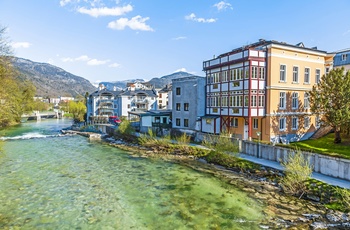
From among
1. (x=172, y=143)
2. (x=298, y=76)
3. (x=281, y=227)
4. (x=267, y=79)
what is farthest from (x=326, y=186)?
(x=172, y=143)

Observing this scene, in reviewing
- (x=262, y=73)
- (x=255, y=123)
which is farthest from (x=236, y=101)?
(x=262, y=73)

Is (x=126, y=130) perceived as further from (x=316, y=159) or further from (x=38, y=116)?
(x=38, y=116)

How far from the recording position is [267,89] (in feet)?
81.1

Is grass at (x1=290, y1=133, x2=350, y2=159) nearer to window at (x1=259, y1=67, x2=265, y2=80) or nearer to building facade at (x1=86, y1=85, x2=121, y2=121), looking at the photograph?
window at (x1=259, y1=67, x2=265, y2=80)

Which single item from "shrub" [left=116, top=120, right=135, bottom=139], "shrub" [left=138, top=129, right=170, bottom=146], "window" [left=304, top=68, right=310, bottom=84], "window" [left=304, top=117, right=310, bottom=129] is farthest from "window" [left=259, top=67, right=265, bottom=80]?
"shrub" [left=116, top=120, right=135, bottom=139]

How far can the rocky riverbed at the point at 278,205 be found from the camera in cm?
1144

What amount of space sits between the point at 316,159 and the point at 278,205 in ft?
19.0

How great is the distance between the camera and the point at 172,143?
28703mm

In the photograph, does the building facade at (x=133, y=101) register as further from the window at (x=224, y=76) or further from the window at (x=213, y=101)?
the window at (x=224, y=76)

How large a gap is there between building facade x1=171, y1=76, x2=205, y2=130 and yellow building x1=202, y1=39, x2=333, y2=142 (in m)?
3.07

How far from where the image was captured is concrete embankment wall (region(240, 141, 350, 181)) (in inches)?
609

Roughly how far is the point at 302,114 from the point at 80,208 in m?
24.3

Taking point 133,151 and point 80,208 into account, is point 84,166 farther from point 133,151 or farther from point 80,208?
point 80,208

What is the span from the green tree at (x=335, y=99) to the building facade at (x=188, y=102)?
1367 centimetres
